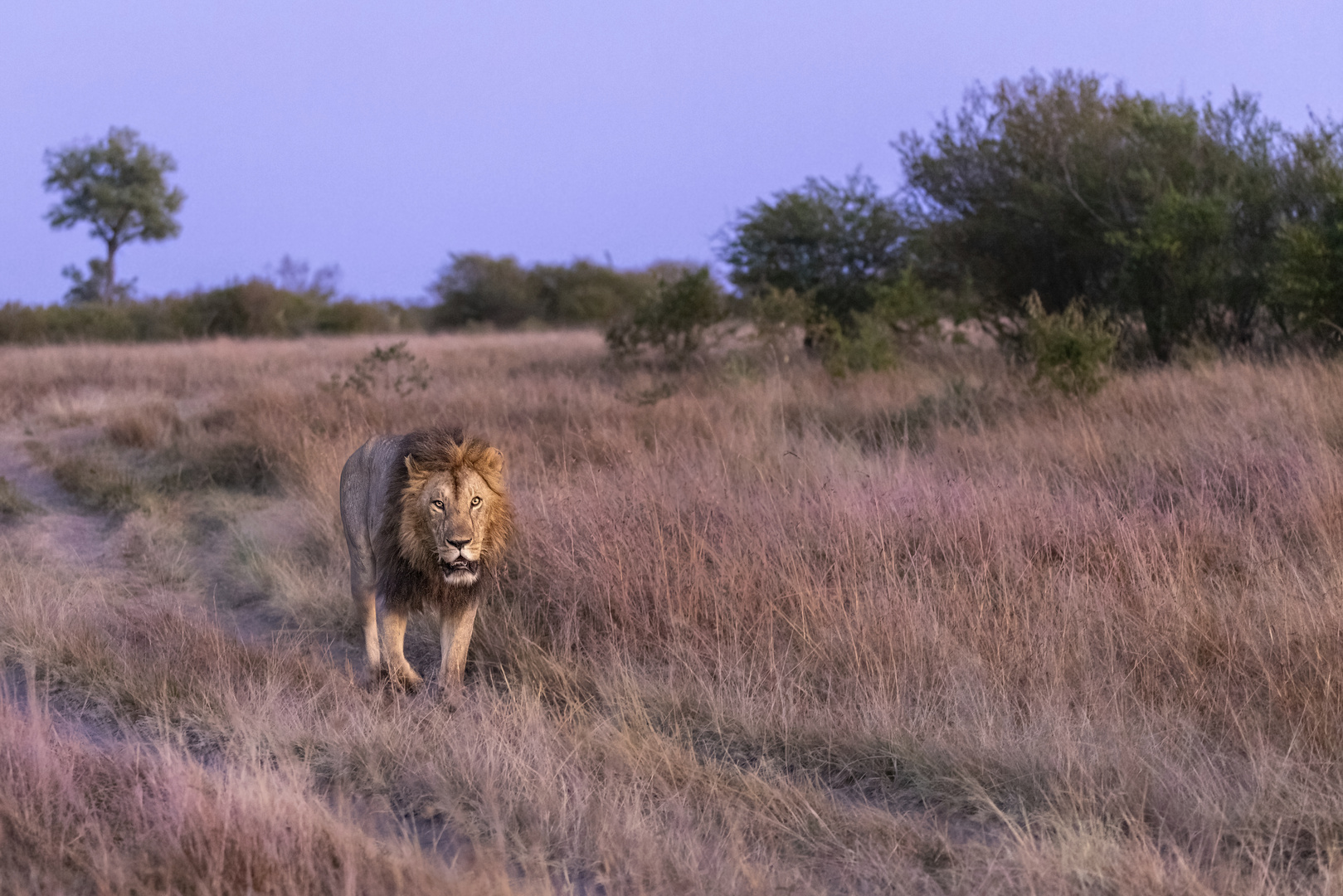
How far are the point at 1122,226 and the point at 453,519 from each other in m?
12.2

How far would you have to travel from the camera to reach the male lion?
4230 mm

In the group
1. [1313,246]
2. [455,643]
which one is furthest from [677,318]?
[455,643]

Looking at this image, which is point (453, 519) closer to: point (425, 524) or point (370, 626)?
point (425, 524)

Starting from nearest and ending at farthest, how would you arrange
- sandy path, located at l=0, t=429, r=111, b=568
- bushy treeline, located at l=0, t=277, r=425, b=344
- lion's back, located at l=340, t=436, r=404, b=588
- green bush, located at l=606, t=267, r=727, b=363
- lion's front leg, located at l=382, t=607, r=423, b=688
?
lion's front leg, located at l=382, t=607, r=423, b=688 < lion's back, located at l=340, t=436, r=404, b=588 < sandy path, located at l=0, t=429, r=111, b=568 < green bush, located at l=606, t=267, r=727, b=363 < bushy treeline, located at l=0, t=277, r=425, b=344

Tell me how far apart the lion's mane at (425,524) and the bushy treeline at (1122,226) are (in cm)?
818

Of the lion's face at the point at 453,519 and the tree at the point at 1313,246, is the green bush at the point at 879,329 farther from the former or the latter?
the lion's face at the point at 453,519

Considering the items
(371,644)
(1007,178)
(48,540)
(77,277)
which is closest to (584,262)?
(77,277)

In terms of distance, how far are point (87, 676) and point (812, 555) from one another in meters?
3.53

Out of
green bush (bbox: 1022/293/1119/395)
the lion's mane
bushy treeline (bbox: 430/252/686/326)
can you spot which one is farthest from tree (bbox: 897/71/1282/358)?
bushy treeline (bbox: 430/252/686/326)

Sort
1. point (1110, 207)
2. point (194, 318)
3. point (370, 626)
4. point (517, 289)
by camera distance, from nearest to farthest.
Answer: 1. point (370, 626)
2. point (1110, 207)
3. point (194, 318)
4. point (517, 289)

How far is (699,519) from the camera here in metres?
5.88

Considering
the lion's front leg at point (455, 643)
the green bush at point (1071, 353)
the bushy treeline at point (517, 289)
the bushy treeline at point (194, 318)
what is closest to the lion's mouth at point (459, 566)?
the lion's front leg at point (455, 643)

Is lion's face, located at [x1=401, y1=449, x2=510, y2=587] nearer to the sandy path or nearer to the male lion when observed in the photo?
the male lion

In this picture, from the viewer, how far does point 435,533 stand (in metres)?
4.25
